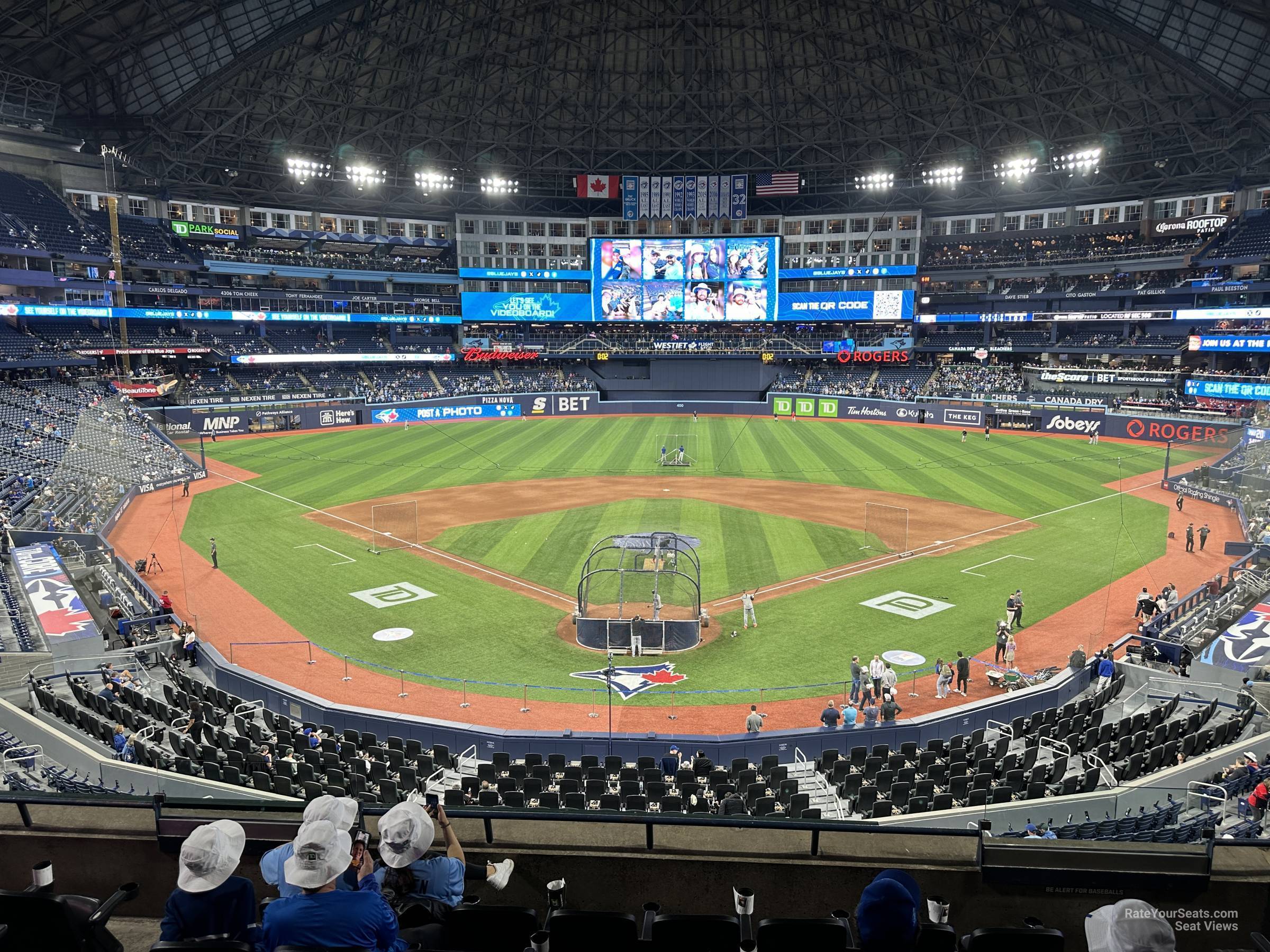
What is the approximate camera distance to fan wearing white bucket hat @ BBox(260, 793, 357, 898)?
16.6 ft

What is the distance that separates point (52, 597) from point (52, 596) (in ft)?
0.42

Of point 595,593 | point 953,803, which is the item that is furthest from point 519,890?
point 595,593

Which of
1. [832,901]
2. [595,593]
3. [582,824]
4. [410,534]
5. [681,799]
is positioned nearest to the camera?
[832,901]

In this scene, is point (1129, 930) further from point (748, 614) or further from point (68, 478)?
point (68, 478)

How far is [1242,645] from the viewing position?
21906 millimetres

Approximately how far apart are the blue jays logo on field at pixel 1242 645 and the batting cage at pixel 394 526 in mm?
29798

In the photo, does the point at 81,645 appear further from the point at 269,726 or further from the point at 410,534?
the point at 410,534

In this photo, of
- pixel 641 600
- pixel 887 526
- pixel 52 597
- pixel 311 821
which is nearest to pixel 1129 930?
pixel 311 821

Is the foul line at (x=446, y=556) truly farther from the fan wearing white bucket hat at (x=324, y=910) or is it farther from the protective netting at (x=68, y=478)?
the fan wearing white bucket hat at (x=324, y=910)

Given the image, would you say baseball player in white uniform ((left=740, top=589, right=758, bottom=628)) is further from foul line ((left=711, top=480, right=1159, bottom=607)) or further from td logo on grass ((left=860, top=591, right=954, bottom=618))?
td logo on grass ((left=860, top=591, right=954, bottom=618))

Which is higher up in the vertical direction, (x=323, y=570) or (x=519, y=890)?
(x=519, y=890)

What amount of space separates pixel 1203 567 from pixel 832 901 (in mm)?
33914

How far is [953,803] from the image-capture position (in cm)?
1485
